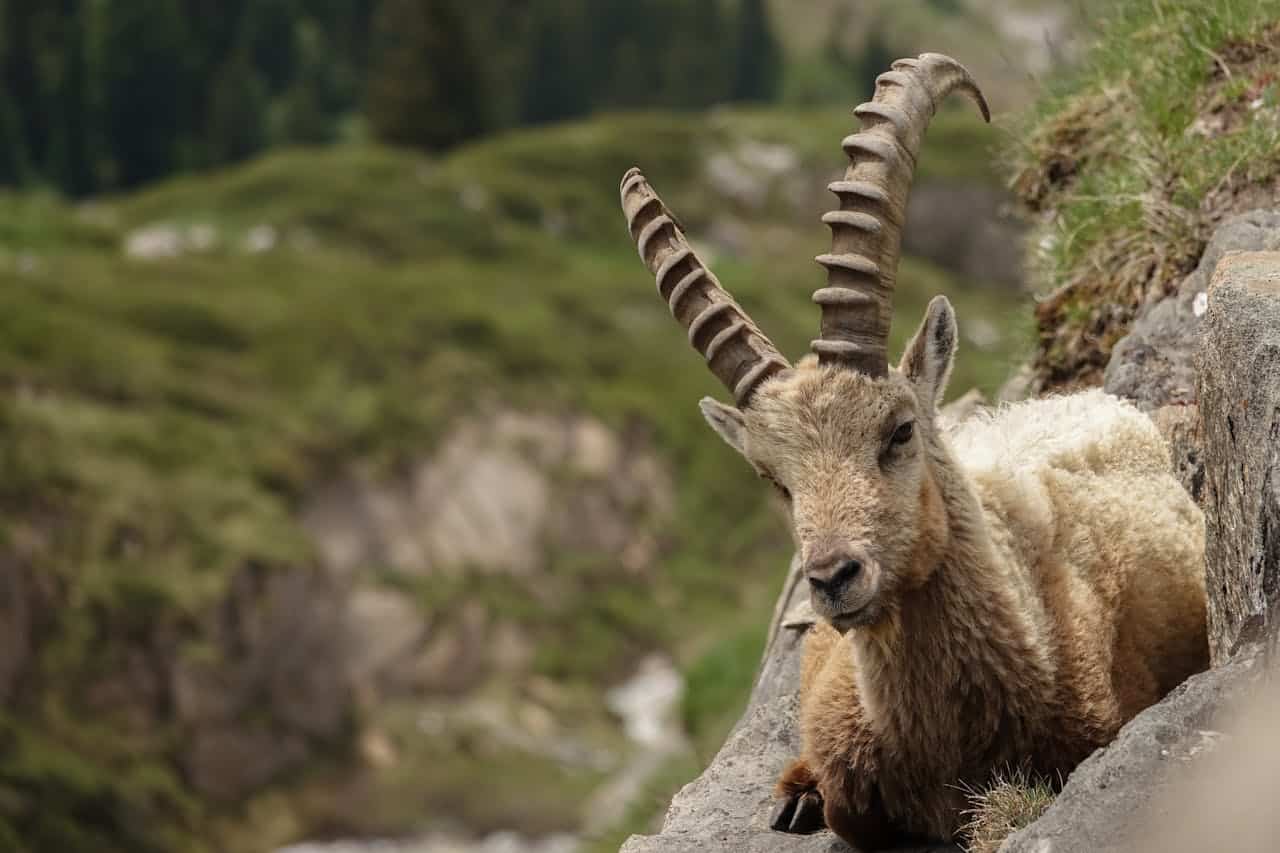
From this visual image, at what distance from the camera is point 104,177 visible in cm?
8725

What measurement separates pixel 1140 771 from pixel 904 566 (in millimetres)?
1588

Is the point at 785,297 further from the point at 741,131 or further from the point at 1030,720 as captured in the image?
the point at 1030,720

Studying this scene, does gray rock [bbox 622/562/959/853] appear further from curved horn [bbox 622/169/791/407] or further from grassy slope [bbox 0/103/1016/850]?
grassy slope [bbox 0/103/1016/850]

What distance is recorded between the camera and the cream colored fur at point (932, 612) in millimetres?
6746

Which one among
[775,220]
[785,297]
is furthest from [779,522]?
[775,220]

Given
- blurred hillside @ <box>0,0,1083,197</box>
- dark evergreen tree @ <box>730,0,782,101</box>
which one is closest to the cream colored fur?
blurred hillside @ <box>0,0,1083,197</box>

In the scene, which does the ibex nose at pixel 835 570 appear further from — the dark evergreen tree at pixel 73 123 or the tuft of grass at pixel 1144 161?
the dark evergreen tree at pixel 73 123

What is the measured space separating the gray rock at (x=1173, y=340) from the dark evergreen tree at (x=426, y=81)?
71.7m

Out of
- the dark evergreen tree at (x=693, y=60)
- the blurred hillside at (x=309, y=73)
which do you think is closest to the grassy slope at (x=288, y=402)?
the blurred hillside at (x=309, y=73)

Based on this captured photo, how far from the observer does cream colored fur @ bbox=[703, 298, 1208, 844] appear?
22.1 ft

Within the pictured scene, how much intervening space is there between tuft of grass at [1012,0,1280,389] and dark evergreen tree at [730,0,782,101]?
109m

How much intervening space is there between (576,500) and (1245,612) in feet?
110

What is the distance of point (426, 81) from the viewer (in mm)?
79000

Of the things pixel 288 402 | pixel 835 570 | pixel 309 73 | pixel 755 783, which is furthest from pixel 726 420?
pixel 309 73
